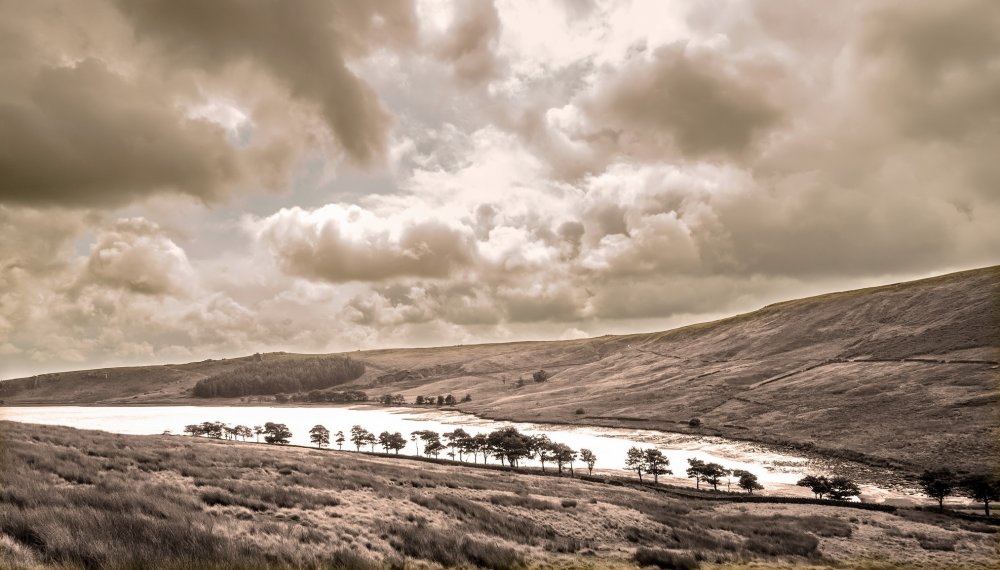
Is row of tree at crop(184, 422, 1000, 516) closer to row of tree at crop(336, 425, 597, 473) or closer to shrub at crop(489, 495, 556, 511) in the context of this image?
row of tree at crop(336, 425, 597, 473)

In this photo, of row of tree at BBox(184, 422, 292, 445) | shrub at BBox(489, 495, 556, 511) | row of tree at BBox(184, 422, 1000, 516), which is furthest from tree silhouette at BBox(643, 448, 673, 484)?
row of tree at BBox(184, 422, 292, 445)

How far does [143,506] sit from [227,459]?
19.5 m

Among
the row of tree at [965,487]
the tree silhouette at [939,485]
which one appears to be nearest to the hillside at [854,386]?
the row of tree at [965,487]

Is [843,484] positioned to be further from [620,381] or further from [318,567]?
[620,381]

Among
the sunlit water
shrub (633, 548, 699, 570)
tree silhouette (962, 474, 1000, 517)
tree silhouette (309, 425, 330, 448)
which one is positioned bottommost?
the sunlit water

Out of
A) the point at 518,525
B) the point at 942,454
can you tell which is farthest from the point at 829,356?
the point at 518,525

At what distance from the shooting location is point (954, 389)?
9938 cm

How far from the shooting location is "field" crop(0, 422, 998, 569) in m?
12.7

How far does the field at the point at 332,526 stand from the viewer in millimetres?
12703

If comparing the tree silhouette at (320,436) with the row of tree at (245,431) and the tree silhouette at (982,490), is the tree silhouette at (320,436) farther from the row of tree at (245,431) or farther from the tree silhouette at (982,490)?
the tree silhouette at (982,490)

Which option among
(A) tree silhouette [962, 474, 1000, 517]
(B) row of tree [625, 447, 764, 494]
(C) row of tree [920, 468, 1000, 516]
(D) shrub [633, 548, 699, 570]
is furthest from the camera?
(B) row of tree [625, 447, 764, 494]

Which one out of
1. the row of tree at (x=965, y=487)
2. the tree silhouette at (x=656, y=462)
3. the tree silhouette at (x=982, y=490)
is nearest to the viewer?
the tree silhouette at (x=982, y=490)

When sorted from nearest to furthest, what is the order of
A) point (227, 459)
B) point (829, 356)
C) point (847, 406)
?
point (227, 459) → point (847, 406) → point (829, 356)

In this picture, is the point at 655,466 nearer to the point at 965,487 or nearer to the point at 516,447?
the point at 516,447
